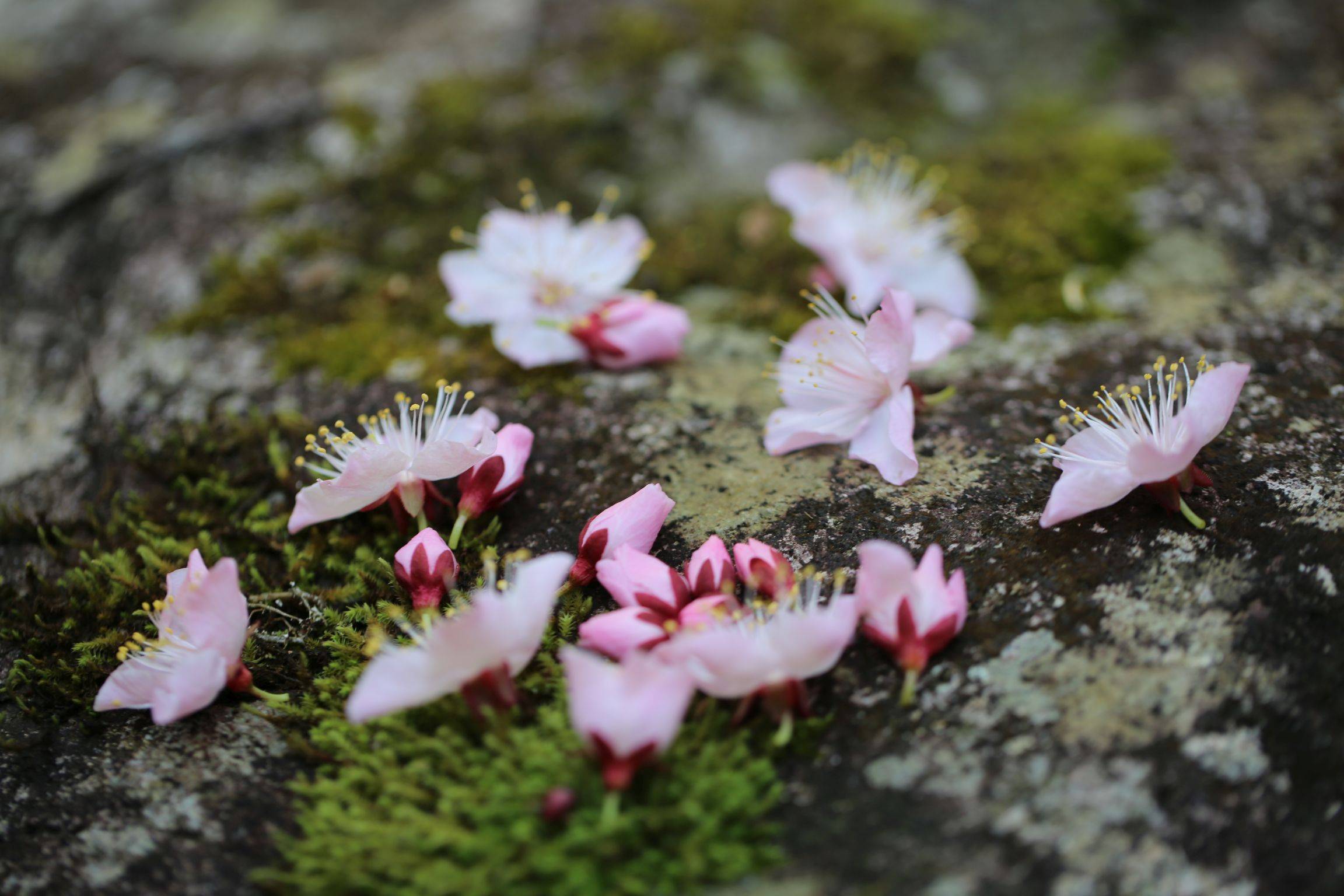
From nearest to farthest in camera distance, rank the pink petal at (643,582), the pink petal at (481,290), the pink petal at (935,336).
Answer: the pink petal at (643,582) → the pink petal at (935,336) → the pink petal at (481,290)

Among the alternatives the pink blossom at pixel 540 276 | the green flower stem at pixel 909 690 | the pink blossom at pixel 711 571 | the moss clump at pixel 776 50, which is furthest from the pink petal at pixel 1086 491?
the moss clump at pixel 776 50

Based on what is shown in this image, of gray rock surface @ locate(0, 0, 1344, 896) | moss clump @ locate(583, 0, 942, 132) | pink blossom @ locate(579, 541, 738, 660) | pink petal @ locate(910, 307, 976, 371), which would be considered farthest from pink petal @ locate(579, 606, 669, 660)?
moss clump @ locate(583, 0, 942, 132)

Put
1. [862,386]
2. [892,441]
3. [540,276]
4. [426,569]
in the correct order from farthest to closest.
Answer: [540,276] < [862,386] < [892,441] < [426,569]

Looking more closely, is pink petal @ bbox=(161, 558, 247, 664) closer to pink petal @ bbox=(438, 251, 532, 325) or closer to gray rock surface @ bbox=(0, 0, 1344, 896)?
gray rock surface @ bbox=(0, 0, 1344, 896)

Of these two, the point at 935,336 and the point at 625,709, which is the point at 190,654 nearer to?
the point at 625,709

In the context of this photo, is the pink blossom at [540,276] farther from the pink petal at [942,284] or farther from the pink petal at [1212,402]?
the pink petal at [1212,402]

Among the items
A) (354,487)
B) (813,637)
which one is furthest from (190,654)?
(813,637)

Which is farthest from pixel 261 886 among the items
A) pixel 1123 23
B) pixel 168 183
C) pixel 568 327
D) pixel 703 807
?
pixel 1123 23
